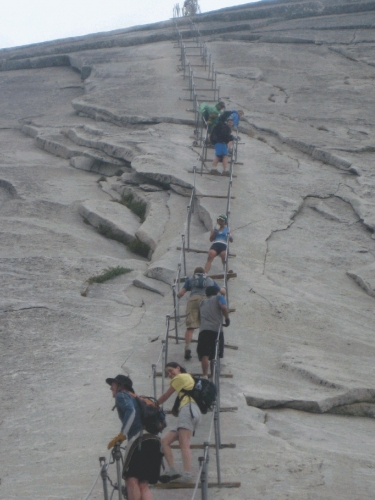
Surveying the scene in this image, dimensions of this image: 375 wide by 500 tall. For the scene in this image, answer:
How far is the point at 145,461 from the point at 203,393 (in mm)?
1135

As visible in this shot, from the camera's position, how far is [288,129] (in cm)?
2248

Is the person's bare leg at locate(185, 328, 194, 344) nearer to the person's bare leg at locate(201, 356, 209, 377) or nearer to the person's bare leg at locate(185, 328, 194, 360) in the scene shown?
the person's bare leg at locate(185, 328, 194, 360)

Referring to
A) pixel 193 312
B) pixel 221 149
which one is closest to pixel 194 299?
pixel 193 312

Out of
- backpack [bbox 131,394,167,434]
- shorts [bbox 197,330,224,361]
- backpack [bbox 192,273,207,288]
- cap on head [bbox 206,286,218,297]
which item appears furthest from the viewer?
backpack [bbox 192,273,207,288]

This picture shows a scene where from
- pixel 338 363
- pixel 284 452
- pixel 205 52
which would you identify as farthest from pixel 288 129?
pixel 284 452

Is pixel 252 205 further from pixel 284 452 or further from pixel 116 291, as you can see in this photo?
pixel 284 452

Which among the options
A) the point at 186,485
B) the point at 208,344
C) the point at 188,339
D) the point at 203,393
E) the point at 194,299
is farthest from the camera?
the point at 194,299

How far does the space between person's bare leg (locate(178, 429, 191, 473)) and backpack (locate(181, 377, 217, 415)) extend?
1.22ft

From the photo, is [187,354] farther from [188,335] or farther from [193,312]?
[193,312]

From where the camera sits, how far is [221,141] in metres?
19.0

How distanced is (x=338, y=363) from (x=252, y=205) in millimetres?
6376

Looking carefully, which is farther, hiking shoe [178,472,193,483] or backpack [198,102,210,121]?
backpack [198,102,210,121]

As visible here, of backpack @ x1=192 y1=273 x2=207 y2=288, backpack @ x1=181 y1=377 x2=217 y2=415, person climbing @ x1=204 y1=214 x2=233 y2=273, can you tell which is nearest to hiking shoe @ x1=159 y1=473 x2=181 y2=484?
backpack @ x1=181 y1=377 x2=217 y2=415

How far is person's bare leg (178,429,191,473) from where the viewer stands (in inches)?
335
